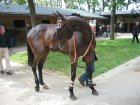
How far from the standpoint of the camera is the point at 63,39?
6.36 metres

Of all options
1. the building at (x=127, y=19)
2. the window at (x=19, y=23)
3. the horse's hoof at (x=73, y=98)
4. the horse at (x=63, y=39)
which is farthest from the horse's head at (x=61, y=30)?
the building at (x=127, y=19)

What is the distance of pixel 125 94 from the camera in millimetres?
6977

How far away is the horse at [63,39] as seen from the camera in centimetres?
630

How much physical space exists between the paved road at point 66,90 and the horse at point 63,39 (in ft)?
0.98

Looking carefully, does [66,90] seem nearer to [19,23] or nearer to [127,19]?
[19,23]

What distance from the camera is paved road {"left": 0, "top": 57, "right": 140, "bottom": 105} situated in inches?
256

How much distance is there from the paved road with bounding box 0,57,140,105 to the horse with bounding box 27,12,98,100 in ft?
0.98

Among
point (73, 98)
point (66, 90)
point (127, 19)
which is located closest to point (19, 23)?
point (66, 90)

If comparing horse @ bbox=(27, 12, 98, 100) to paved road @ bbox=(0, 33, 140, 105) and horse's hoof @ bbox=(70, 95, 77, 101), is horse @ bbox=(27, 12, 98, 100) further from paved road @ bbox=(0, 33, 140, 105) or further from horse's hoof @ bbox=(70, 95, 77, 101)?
paved road @ bbox=(0, 33, 140, 105)

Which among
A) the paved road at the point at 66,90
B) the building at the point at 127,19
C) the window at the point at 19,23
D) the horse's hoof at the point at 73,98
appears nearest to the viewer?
the paved road at the point at 66,90

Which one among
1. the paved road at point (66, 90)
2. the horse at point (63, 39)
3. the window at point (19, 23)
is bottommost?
the paved road at point (66, 90)

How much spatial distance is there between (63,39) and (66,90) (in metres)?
1.73

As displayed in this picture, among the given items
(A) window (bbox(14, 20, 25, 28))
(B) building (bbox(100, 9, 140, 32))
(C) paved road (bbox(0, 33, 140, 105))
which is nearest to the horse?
(C) paved road (bbox(0, 33, 140, 105))

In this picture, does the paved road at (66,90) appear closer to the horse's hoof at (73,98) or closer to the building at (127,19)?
the horse's hoof at (73,98)
